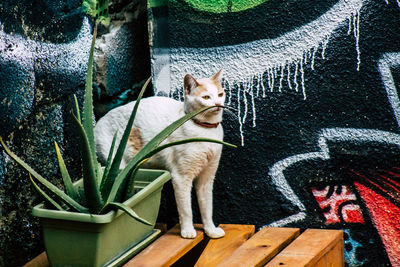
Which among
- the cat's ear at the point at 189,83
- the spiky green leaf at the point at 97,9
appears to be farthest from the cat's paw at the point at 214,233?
the spiky green leaf at the point at 97,9

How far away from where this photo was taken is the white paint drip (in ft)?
6.83

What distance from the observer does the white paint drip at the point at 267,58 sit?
2082mm

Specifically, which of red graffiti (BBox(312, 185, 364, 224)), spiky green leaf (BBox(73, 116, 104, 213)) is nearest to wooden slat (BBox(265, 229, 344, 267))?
red graffiti (BBox(312, 185, 364, 224))

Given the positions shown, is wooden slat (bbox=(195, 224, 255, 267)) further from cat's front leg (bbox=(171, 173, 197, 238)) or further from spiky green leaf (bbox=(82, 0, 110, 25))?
spiky green leaf (bbox=(82, 0, 110, 25))

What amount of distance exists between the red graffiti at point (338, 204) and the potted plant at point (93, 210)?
776 millimetres

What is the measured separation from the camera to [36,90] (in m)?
1.86

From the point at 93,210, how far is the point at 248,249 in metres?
0.60

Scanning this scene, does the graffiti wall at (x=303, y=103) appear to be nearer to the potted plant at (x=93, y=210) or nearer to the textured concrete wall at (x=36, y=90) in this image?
the textured concrete wall at (x=36, y=90)

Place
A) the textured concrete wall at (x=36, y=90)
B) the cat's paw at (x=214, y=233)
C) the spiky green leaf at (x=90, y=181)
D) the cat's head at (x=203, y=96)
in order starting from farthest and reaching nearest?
the cat's paw at (x=214, y=233)
the cat's head at (x=203, y=96)
the textured concrete wall at (x=36, y=90)
the spiky green leaf at (x=90, y=181)

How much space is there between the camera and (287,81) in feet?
7.04

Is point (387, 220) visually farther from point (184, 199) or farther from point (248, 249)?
point (184, 199)

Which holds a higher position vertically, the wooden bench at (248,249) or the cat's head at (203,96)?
the cat's head at (203,96)

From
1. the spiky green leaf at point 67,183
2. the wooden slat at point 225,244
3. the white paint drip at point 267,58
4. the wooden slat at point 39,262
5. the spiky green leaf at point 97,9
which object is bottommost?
the wooden slat at point 225,244

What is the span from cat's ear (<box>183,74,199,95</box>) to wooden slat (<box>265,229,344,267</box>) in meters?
0.69
